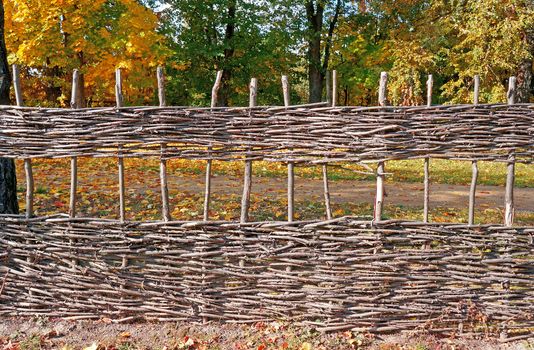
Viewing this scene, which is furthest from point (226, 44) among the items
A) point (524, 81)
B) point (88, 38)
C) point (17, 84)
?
point (17, 84)

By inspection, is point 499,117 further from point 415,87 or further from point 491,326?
point 415,87

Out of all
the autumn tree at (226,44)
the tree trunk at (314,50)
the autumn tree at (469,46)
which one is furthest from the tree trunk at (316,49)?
the autumn tree at (469,46)

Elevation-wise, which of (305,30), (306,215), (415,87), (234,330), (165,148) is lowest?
(234,330)

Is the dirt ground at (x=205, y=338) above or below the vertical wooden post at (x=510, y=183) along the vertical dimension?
below

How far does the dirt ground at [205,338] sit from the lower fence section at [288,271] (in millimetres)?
80

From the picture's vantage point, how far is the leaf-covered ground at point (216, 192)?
6.89m

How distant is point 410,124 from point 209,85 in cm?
1818

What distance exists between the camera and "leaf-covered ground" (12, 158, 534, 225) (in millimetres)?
6895

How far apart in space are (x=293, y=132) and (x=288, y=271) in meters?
1.13

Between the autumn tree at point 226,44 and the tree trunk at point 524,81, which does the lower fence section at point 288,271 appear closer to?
the tree trunk at point 524,81

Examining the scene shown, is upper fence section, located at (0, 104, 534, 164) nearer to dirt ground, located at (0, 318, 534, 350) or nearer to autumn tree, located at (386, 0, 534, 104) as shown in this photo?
dirt ground, located at (0, 318, 534, 350)

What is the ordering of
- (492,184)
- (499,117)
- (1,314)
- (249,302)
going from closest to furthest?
(499,117) → (249,302) → (1,314) → (492,184)

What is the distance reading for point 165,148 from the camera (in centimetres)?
383

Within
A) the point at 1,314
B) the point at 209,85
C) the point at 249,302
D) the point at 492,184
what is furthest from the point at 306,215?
the point at 209,85
